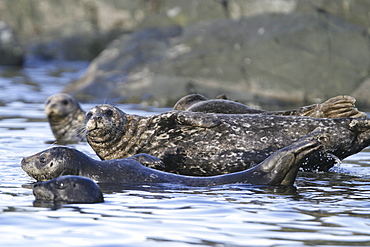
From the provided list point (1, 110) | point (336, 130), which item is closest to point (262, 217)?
point (336, 130)

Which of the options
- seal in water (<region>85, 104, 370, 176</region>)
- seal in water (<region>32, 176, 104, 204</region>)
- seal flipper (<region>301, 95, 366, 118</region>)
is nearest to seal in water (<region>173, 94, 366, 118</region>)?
seal flipper (<region>301, 95, 366, 118</region>)

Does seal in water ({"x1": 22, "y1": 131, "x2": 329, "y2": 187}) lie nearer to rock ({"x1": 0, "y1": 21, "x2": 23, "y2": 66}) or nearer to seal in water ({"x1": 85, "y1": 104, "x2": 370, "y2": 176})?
seal in water ({"x1": 85, "y1": 104, "x2": 370, "y2": 176})

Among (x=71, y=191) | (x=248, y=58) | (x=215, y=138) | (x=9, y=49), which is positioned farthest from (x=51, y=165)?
(x=9, y=49)

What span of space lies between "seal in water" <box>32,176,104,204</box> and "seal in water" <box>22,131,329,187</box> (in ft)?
2.82

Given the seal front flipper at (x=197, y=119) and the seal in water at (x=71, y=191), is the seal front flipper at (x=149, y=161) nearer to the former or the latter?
the seal front flipper at (x=197, y=119)

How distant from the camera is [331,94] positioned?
1511 centimetres

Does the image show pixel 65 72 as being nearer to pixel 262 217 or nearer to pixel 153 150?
pixel 153 150

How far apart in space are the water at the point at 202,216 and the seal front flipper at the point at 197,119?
118cm

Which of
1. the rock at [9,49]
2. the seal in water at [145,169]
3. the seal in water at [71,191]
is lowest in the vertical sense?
the seal in water at [71,191]

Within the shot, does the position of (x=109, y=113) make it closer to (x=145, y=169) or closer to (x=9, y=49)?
(x=145, y=169)

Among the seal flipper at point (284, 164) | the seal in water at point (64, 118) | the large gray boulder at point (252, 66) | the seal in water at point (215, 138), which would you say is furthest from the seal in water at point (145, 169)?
the large gray boulder at point (252, 66)

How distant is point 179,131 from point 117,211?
2.60 m

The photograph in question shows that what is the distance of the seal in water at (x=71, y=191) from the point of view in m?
5.95

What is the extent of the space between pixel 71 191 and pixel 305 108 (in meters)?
3.65
